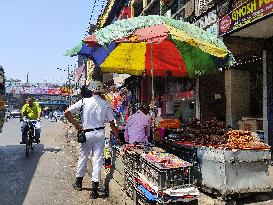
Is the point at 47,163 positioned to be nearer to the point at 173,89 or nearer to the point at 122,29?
the point at 122,29

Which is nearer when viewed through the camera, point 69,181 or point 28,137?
point 69,181

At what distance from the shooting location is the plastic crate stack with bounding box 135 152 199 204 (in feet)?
15.9

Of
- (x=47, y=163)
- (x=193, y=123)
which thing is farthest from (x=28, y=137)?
(x=193, y=123)

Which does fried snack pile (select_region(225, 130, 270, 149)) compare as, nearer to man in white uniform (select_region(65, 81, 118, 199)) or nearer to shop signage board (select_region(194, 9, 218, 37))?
man in white uniform (select_region(65, 81, 118, 199))

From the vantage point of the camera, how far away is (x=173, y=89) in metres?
17.4

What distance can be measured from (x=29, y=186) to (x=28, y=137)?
4.93 metres

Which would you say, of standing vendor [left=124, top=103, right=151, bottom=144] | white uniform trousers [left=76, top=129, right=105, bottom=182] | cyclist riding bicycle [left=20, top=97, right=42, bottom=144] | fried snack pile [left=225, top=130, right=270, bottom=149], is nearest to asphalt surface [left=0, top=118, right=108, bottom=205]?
white uniform trousers [left=76, top=129, right=105, bottom=182]

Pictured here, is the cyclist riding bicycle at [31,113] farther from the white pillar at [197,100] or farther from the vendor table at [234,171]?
the vendor table at [234,171]

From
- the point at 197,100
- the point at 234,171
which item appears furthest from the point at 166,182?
the point at 197,100

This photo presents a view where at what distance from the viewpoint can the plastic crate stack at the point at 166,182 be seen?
484cm

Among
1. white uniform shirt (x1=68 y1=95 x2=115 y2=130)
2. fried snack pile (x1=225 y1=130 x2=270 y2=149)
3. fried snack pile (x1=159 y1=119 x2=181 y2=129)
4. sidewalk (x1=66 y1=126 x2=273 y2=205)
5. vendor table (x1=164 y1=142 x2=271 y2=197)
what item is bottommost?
sidewalk (x1=66 y1=126 x2=273 y2=205)

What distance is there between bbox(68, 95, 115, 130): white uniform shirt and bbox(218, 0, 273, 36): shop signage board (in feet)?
16.2

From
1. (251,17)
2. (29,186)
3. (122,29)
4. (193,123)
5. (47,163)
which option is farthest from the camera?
(47,163)

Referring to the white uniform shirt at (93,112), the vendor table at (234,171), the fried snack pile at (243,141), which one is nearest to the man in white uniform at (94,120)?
the white uniform shirt at (93,112)
